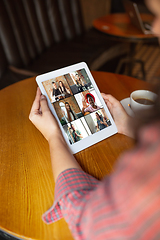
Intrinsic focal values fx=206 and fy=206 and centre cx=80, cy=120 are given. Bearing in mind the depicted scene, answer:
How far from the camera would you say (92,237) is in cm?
34

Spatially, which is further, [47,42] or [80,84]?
[47,42]

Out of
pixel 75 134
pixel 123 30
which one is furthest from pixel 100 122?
pixel 123 30

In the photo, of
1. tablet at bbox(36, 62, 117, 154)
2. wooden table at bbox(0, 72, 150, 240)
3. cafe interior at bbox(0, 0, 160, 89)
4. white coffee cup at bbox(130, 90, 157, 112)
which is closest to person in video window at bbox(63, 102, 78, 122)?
tablet at bbox(36, 62, 117, 154)

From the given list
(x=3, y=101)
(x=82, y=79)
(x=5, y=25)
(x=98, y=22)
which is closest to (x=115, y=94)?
(x=82, y=79)

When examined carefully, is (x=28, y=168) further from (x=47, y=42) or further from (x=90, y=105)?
(x=47, y=42)

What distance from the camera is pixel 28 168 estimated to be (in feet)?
2.04

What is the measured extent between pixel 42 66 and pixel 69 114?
118cm

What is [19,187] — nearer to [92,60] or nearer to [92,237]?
[92,237]

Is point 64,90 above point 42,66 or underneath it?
above

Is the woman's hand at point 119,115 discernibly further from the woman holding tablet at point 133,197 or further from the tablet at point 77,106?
the woman holding tablet at point 133,197

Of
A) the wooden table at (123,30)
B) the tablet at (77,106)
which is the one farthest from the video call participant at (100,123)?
the wooden table at (123,30)

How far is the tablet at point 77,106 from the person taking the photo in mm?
684

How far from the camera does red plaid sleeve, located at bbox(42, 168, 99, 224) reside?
488 millimetres

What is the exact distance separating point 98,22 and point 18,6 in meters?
0.74
